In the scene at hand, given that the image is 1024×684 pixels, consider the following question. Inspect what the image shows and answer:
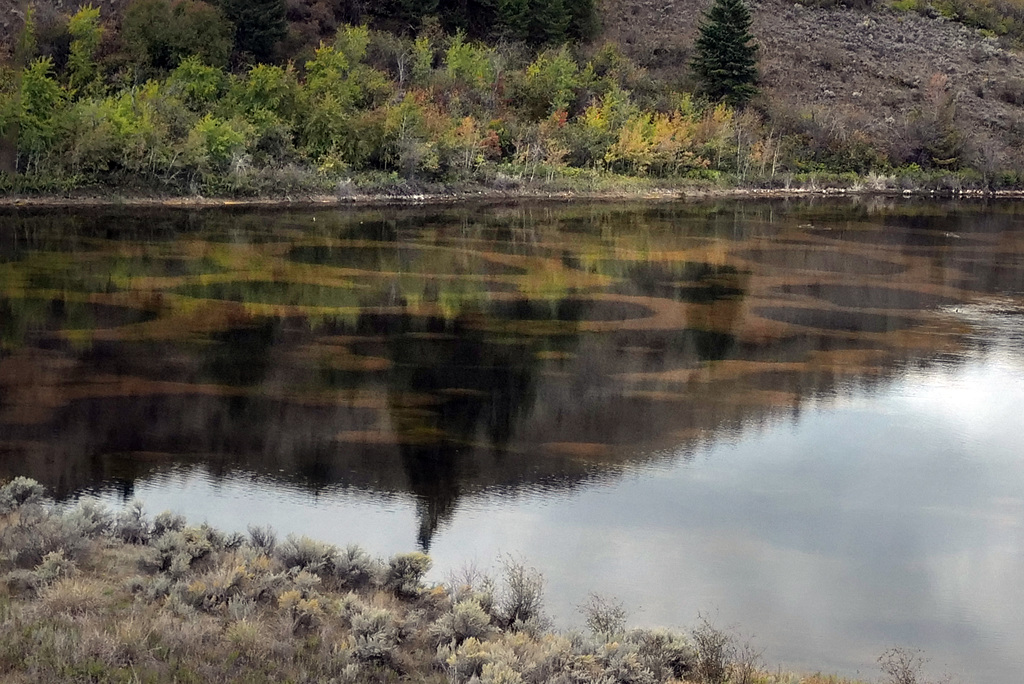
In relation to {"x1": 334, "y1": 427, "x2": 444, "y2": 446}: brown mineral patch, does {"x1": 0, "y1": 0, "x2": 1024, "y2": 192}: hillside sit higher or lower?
higher

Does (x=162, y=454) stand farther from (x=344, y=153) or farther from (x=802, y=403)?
(x=344, y=153)

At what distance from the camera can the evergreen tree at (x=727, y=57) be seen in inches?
2795

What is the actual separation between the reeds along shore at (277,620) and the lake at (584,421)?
39.6 inches

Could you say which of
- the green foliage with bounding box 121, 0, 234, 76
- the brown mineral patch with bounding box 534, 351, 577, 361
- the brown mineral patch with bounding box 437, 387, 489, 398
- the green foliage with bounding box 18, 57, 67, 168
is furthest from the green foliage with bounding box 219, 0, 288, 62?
the brown mineral patch with bounding box 437, 387, 489, 398

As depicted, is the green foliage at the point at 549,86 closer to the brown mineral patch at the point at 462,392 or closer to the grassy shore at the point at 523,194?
the grassy shore at the point at 523,194

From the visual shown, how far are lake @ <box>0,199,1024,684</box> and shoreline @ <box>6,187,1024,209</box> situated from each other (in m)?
10.8

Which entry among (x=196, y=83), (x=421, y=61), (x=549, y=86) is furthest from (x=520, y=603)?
(x=421, y=61)

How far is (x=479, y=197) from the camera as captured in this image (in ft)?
180

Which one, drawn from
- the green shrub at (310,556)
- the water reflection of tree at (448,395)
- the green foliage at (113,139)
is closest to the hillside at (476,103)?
the green foliage at (113,139)

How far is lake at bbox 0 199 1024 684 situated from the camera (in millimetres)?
12836

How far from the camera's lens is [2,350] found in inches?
819

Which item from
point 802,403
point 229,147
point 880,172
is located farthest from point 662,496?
point 880,172

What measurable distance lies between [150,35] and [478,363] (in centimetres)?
4240

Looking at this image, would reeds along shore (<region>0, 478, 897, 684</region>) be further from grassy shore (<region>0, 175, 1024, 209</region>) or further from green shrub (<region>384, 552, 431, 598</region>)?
grassy shore (<region>0, 175, 1024, 209</region>)
